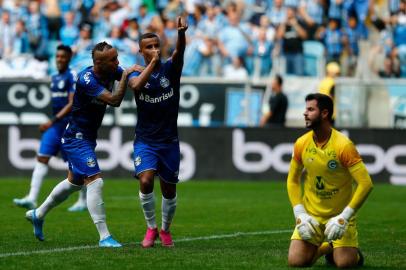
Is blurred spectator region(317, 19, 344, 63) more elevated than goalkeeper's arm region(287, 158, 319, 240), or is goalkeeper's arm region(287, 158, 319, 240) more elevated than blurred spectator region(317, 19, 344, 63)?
blurred spectator region(317, 19, 344, 63)

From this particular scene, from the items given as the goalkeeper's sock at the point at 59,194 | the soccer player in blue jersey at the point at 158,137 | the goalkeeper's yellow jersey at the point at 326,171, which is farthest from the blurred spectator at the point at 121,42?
the goalkeeper's yellow jersey at the point at 326,171

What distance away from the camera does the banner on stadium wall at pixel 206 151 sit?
22.8 meters

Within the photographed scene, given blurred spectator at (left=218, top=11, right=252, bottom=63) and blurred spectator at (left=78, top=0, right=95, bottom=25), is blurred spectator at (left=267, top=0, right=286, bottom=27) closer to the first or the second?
blurred spectator at (left=218, top=11, right=252, bottom=63)

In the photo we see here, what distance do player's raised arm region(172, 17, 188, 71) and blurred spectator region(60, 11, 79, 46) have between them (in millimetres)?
14788

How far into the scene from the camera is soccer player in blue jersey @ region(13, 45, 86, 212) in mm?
15969

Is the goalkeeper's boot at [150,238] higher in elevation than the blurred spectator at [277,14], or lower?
lower

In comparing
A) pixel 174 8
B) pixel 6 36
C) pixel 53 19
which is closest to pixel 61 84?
pixel 6 36

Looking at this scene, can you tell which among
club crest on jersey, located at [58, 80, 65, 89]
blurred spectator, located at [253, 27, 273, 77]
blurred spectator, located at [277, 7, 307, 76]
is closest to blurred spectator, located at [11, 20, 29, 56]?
blurred spectator, located at [253, 27, 273, 77]

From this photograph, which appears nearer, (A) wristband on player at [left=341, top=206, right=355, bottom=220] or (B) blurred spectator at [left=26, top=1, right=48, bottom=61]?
(A) wristband on player at [left=341, top=206, right=355, bottom=220]

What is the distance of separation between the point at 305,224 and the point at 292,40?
621 inches

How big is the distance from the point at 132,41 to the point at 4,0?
4.88 metres

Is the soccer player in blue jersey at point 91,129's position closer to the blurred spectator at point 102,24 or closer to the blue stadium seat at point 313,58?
the blue stadium seat at point 313,58

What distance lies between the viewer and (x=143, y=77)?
433 inches

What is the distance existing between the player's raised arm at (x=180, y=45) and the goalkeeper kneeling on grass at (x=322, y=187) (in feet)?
5.84
